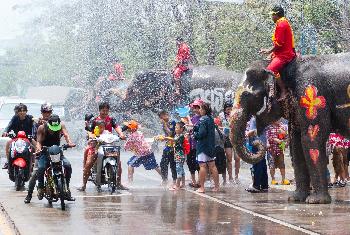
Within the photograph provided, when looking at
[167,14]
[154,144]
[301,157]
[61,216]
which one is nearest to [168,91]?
[154,144]

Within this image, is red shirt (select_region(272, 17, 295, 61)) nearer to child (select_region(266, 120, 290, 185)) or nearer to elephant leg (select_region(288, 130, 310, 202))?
elephant leg (select_region(288, 130, 310, 202))

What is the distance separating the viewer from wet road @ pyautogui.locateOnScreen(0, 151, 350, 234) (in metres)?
13.4

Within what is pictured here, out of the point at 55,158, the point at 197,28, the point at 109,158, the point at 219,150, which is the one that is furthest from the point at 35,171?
the point at 197,28

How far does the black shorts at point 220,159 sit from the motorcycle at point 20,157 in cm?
342

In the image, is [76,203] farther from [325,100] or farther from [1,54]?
[1,54]

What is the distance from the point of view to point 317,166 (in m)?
16.8

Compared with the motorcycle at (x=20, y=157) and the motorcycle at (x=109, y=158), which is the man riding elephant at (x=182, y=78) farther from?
the motorcycle at (x=109, y=158)

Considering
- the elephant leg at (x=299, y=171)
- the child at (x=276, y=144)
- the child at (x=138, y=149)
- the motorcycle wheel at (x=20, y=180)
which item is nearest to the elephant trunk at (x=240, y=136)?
the elephant leg at (x=299, y=171)

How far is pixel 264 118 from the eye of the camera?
17219 millimetres

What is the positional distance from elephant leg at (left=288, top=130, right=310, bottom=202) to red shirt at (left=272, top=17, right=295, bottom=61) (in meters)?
1.31

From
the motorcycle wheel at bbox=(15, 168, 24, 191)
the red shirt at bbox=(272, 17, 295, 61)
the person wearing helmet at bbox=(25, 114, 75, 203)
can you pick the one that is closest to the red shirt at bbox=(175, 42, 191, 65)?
the motorcycle wheel at bbox=(15, 168, 24, 191)

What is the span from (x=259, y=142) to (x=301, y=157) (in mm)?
1189

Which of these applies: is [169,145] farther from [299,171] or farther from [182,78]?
[182,78]

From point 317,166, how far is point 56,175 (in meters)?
3.92
